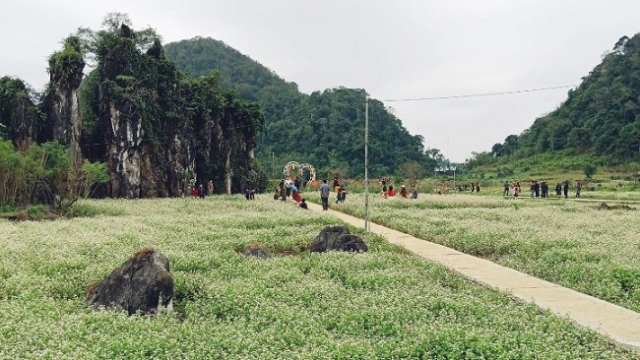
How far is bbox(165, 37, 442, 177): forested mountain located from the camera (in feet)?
397

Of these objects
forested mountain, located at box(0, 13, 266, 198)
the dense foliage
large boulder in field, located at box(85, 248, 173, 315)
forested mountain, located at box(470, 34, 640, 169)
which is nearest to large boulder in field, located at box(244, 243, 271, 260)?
large boulder in field, located at box(85, 248, 173, 315)

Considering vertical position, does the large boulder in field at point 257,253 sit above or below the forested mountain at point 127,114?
below

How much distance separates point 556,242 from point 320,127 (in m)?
111

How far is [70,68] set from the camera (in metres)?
46.0

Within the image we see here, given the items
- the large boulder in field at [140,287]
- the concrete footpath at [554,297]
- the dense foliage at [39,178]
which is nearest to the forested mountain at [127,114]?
the dense foliage at [39,178]

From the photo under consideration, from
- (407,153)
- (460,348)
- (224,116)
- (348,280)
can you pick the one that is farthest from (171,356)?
(407,153)

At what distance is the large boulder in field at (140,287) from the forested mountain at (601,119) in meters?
106

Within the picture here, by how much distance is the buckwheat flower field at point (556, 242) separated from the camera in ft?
45.9

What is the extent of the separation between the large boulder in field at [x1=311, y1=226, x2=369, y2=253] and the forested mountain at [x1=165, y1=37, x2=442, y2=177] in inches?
3468

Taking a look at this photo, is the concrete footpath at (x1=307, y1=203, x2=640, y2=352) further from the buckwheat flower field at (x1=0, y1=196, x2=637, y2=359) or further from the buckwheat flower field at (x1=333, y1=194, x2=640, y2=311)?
the buckwheat flower field at (x1=333, y1=194, x2=640, y2=311)

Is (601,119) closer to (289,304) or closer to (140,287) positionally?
(289,304)

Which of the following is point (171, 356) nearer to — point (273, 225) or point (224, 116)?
point (273, 225)

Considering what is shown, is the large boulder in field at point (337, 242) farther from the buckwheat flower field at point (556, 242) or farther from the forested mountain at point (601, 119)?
the forested mountain at point (601, 119)

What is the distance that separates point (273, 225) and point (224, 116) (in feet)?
142
